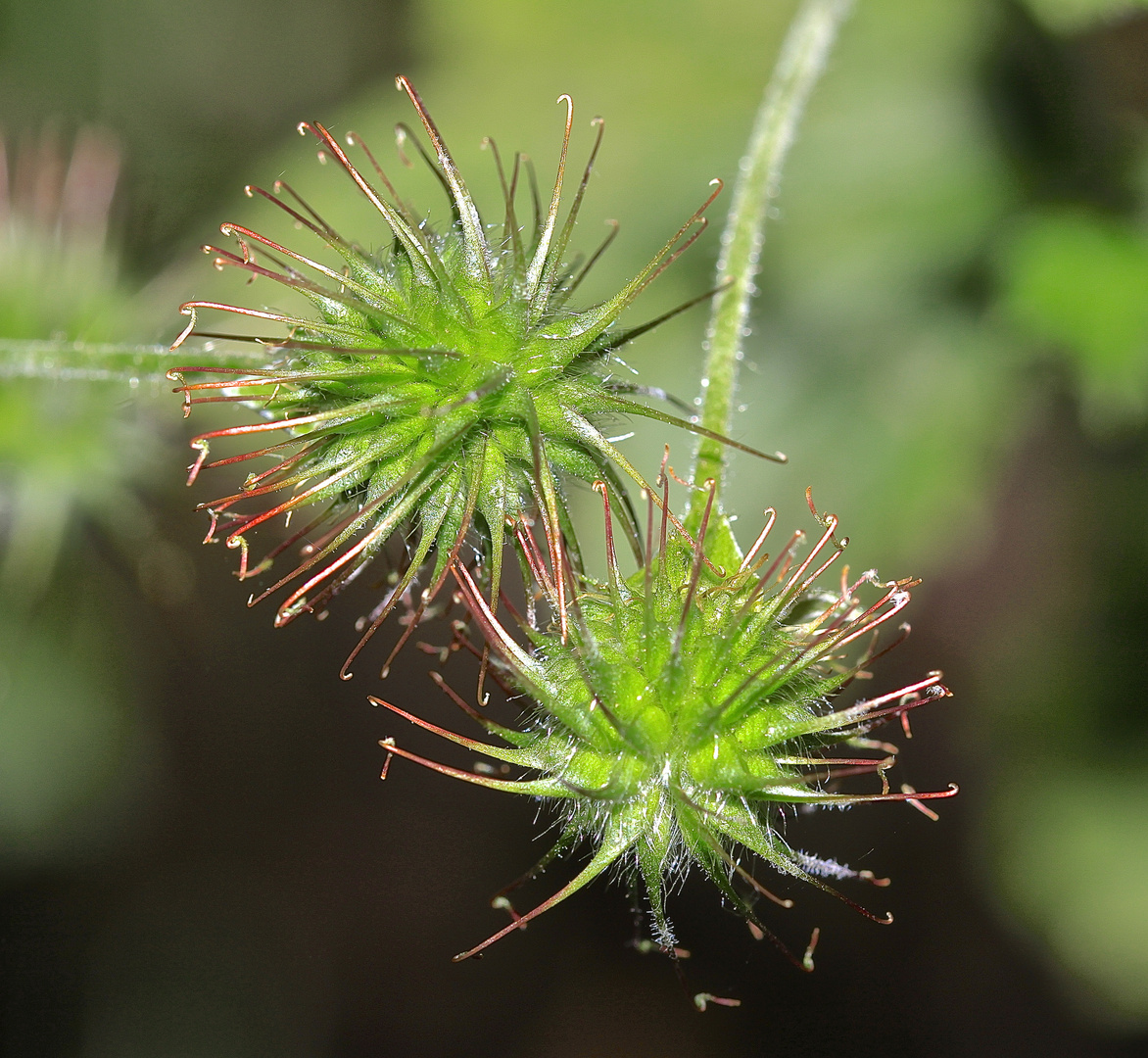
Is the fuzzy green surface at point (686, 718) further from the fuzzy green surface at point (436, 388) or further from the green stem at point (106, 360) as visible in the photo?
the green stem at point (106, 360)

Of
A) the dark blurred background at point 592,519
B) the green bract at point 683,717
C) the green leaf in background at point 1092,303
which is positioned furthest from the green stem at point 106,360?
the green leaf in background at point 1092,303

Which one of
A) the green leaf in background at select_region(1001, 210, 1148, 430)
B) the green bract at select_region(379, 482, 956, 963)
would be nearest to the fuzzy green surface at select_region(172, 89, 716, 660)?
the green bract at select_region(379, 482, 956, 963)

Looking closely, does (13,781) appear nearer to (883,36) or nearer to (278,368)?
(278,368)

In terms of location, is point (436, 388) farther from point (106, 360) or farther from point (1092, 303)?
point (1092, 303)

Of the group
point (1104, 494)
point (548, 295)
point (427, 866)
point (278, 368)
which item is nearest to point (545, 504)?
point (548, 295)

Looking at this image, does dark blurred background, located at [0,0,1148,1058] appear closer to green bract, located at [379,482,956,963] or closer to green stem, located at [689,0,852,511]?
green stem, located at [689,0,852,511]

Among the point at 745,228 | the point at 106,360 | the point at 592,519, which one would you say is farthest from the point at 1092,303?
the point at 106,360
